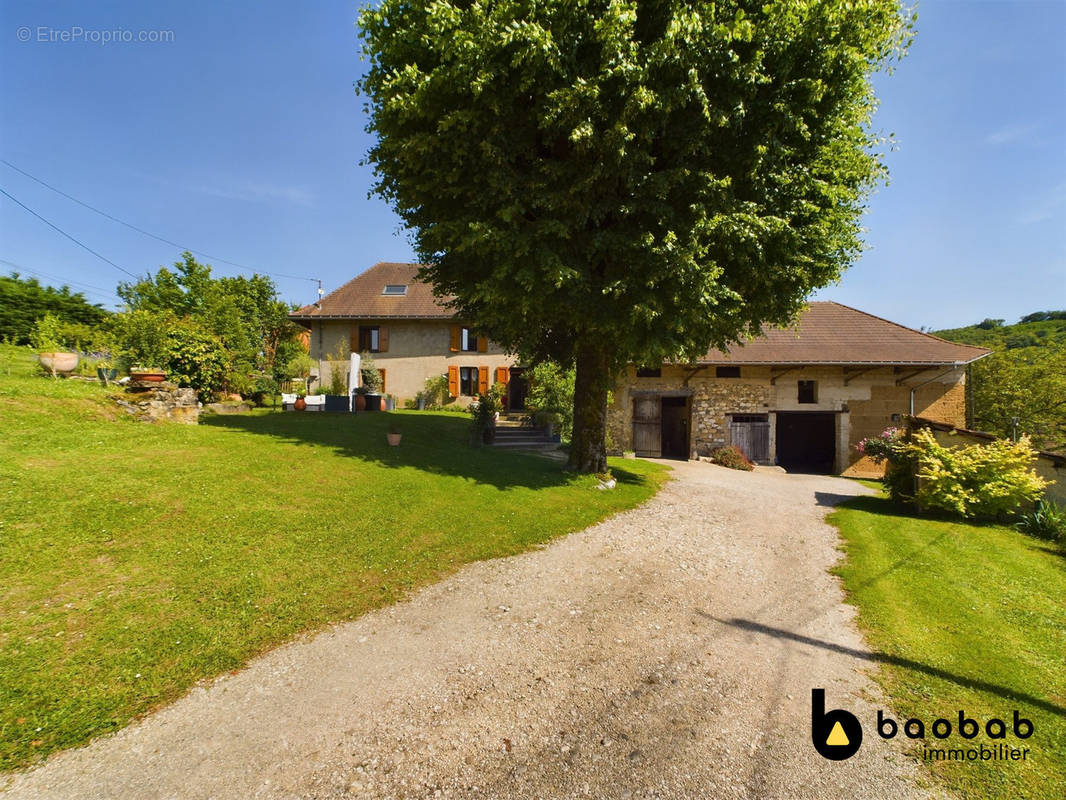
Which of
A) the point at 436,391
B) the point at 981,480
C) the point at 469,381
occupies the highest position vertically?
the point at 469,381

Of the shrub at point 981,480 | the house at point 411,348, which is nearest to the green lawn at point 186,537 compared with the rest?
the shrub at point 981,480

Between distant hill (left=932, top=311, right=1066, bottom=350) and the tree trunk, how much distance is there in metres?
36.3

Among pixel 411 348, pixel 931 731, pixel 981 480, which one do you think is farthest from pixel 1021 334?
pixel 931 731

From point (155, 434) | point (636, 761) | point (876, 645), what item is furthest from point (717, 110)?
point (155, 434)

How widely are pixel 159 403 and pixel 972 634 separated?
14688 mm

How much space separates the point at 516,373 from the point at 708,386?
989 cm

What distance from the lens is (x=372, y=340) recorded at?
23.9 meters

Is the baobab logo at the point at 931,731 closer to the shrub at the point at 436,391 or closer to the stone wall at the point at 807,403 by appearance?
the stone wall at the point at 807,403

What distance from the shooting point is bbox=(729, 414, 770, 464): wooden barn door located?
19125 mm

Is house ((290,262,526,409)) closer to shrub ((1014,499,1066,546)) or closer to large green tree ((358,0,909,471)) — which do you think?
large green tree ((358,0,909,471))

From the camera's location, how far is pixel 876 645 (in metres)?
4.25

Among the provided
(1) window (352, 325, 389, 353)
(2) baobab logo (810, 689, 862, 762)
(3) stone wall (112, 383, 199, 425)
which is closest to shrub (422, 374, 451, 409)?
(1) window (352, 325, 389, 353)

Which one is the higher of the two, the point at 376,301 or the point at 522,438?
the point at 376,301

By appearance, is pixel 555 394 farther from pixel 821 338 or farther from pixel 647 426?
pixel 821 338
